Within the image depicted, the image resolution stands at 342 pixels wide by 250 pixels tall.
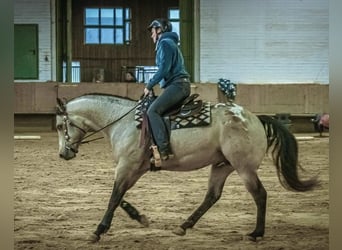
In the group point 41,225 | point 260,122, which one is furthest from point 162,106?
point 41,225

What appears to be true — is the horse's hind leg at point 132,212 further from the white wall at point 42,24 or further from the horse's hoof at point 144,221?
the white wall at point 42,24

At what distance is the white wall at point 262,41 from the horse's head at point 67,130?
35.9 inches

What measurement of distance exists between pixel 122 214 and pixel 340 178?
5.05ft

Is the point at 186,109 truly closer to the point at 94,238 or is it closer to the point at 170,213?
the point at 170,213

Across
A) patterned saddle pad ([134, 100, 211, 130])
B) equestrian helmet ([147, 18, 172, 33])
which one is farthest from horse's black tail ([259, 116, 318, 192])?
equestrian helmet ([147, 18, 172, 33])

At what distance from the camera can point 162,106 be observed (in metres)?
3.39

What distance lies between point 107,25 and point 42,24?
55cm

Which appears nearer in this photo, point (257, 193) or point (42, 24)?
point (257, 193)

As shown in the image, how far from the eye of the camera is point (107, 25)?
4059 millimetres

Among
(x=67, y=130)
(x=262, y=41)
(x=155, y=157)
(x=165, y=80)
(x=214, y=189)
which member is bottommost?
(x=214, y=189)

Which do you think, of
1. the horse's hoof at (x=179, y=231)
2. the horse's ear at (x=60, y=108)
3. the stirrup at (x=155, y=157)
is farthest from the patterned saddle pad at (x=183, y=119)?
the horse's hoof at (x=179, y=231)

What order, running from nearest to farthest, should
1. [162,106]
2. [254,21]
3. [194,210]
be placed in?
[162,106]
[194,210]
[254,21]

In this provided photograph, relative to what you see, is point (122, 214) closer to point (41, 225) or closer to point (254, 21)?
point (41, 225)

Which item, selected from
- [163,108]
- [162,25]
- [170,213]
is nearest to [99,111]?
[163,108]
